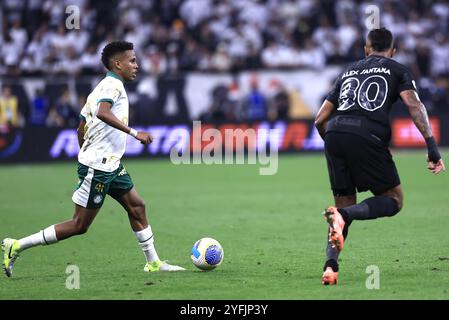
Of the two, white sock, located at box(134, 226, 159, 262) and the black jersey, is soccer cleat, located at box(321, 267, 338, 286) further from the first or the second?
white sock, located at box(134, 226, 159, 262)

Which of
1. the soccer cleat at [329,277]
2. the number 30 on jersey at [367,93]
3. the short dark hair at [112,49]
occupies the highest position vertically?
the short dark hair at [112,49]

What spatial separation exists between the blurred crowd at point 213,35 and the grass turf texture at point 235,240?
6.20 m

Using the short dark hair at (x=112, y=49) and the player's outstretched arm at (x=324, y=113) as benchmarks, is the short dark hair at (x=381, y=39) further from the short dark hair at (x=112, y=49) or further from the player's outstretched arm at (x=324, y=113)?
the short dark hair at (x=112, y=49)

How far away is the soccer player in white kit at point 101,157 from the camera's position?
9.34m

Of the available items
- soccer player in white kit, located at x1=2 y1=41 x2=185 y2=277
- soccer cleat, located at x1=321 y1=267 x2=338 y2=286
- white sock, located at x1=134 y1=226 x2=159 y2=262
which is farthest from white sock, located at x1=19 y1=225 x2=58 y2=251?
soccer cleat, located at x1=321 y1=267 x2=338 y2=286

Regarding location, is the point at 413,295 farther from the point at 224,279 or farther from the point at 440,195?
the point at 440,195

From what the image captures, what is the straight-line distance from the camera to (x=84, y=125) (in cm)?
964

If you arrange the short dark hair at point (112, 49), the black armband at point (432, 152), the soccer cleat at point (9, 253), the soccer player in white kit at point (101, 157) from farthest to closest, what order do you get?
the short dark hair at point (112, 49) < the soccer cleat at point (9, 253) < the soccer player in white kit at point (101, 157) < the black armband at point (432, 152)

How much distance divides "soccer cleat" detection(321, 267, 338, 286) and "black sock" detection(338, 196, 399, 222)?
0.50 m

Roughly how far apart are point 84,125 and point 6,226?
4864mm

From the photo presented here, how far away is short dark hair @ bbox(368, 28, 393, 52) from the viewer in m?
8.95

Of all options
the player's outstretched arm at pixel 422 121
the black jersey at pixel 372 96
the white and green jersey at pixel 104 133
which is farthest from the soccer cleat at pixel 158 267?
the player's outstretched arm at pixel 422 121

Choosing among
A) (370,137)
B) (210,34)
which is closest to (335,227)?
(370,137)
